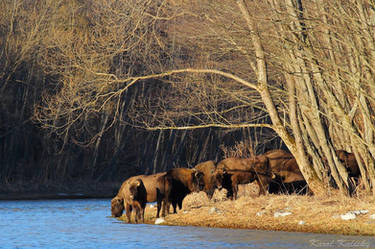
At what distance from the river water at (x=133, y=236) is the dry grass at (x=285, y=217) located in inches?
27.0

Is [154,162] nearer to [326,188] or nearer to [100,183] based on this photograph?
[100,183]

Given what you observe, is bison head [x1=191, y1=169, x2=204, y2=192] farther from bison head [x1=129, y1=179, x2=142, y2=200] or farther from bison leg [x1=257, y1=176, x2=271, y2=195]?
bison leg [x1=257, y1=176, x2=271, y2=195]

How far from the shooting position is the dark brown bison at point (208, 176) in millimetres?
26125

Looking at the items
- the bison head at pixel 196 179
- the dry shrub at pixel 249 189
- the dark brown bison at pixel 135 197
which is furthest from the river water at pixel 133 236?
the dry shrub at pixel 249 189

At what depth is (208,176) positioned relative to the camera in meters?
26.4

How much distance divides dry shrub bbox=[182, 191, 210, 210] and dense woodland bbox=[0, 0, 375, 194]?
262 cm

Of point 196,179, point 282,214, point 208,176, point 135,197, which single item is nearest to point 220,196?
point 208,176

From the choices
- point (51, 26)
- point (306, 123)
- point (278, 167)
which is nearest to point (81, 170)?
point (51, 26)

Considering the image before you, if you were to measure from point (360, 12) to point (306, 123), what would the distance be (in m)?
5.17

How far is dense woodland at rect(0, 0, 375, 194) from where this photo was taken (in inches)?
861

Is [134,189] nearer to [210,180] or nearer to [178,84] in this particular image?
[210,180]

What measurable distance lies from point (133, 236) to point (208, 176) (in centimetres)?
Answer: 683

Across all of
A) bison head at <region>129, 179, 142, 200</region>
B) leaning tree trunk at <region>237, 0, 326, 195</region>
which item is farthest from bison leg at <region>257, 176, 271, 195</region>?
bison head at <region>129, 179, 142, 200</region>

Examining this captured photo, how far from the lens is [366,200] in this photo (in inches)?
848
